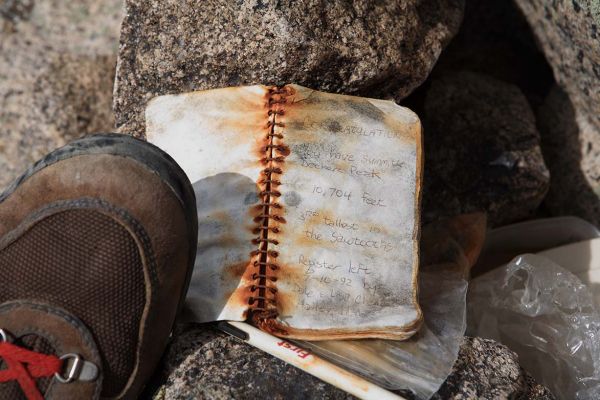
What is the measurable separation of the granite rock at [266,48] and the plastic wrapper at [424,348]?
0.54 m

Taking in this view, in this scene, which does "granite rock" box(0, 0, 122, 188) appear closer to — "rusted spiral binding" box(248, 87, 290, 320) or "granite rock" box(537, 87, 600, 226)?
"rusted spiral binding" box(248, 87, 290, 320)

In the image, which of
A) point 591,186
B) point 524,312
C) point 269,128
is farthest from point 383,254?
point 591,186

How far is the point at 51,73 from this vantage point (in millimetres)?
2377

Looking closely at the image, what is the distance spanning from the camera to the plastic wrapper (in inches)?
62.6

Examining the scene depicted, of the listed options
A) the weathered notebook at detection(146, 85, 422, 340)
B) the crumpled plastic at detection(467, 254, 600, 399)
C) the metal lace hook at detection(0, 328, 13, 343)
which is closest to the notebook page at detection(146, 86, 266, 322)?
the weathered notebook at detection(146, 85, 422, 340)

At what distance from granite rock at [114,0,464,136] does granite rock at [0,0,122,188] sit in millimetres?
469

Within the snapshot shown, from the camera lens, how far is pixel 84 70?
7.88ft

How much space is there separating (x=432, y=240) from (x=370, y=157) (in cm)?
50

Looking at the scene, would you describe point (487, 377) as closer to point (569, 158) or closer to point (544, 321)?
point (544, 321)

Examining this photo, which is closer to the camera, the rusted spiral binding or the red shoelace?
the red shoelace

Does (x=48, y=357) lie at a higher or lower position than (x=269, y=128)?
lower

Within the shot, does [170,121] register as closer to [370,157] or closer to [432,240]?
[370,157]

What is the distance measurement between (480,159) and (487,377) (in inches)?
34.0

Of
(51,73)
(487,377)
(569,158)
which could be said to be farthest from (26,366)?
(569,158)
